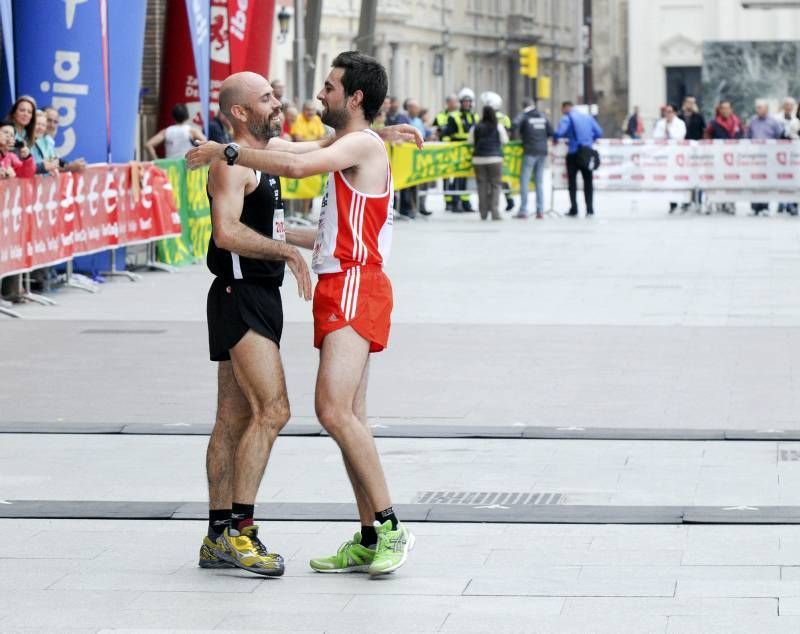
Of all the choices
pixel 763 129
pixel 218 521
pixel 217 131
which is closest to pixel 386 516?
pixel 218 521

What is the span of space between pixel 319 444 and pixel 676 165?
943 inches

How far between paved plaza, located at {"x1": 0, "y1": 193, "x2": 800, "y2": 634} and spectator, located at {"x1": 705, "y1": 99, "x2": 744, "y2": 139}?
16005 millimetres

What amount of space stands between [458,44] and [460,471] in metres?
60.6

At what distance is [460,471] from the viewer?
878 centimetres

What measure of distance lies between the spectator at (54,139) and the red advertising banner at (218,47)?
518 centimetres

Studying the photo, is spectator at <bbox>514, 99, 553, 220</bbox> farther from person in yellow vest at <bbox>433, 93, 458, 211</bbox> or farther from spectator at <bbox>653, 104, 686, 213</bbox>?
spectator at <bbox>653, 104, 686, 213</bbox>

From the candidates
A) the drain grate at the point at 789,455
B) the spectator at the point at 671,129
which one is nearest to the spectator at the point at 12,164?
the drain grate at the point at 789,455

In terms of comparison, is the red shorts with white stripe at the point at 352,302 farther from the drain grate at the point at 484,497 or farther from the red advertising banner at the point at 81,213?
the red advertising banner at the point at 81,213

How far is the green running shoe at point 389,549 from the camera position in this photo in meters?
6.65

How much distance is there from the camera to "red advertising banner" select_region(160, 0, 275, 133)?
24.3 meters

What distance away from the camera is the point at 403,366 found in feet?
41.3

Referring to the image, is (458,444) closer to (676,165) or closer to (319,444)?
(319,444)

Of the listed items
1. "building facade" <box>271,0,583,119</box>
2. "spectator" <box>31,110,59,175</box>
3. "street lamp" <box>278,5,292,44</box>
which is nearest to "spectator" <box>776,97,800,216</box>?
"street lamp" <box>278,5,292,44</box>

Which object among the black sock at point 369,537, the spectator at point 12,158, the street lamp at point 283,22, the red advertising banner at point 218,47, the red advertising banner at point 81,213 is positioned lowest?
the black sock at point 369,537
